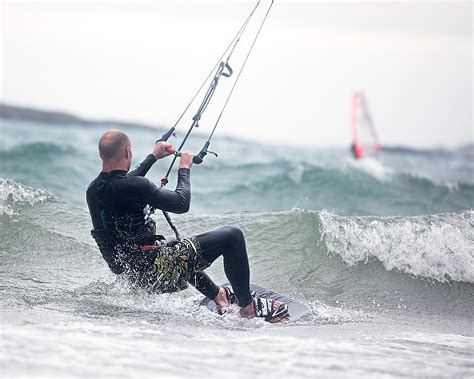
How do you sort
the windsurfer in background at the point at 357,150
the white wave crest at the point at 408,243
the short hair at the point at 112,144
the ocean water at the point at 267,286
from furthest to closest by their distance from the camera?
the windsurfer in background at the point at 357,150 → the white wave crest at the point at 408,243 → the short hair at the point at 112,144 → the ocean water at the point at 267,286

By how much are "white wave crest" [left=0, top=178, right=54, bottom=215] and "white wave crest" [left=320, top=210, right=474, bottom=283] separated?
400 centimetres

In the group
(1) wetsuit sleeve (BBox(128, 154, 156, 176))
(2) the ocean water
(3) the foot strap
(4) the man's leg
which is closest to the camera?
(2) the ocean water

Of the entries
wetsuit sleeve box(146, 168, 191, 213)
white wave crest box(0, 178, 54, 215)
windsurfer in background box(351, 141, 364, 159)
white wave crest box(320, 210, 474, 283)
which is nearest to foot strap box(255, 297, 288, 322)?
wetsuit sleeve box(146, 168, 191, 213)

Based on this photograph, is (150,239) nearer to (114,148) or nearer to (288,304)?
(114,148)

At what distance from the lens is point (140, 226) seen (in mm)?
6363

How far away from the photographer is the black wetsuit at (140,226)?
6.09m

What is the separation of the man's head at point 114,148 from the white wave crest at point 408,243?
4.16m

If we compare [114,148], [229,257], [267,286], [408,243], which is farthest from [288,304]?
[408,243]

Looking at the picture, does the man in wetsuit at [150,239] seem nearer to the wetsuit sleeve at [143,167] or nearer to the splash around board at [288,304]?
the wetsuit sleeve at [143,167]

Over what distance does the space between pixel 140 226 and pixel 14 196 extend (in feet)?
15.1

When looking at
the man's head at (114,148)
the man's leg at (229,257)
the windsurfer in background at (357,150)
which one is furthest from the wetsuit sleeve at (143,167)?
the windsurfer in background at (357,150)

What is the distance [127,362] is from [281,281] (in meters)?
4.10

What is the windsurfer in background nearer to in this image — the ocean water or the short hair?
the ocean water

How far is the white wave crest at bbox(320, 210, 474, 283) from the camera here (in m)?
A: 9.18
